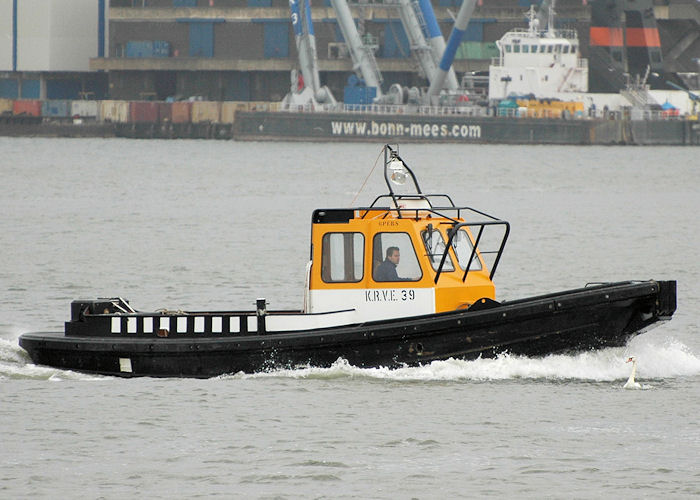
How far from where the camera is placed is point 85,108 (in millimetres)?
111312

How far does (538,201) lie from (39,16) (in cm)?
6138

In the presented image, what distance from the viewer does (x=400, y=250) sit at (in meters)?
16.1

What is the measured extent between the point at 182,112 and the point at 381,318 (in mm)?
93177

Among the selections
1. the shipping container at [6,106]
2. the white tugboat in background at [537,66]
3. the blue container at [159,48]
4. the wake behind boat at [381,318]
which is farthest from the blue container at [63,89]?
the wake behind boat at [381,318]

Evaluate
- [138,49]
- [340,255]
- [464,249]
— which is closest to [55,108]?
[138,49]

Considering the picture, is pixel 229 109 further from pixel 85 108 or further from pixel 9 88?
pixel 9 88

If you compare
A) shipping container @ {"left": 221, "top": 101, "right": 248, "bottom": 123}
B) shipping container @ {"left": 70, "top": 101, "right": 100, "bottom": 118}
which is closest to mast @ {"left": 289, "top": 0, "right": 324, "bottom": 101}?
shipping container @ {"left": 221, "top": 101, "right": 248, "bottom": 123}

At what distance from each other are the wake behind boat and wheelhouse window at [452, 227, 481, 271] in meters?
0.02

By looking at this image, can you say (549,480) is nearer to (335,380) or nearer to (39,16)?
(335,380)

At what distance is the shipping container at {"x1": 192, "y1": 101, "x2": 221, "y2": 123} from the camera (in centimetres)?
10788

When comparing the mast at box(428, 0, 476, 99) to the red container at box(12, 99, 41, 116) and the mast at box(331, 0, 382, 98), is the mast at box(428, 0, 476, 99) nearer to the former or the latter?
the mast at box(331, 0, 382, 98)

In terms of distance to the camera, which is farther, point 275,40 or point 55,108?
point 55,108

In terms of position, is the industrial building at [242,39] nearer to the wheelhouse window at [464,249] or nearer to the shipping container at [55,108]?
the shipping container at [55,108]

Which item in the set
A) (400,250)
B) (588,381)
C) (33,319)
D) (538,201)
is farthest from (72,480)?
(538,201)
